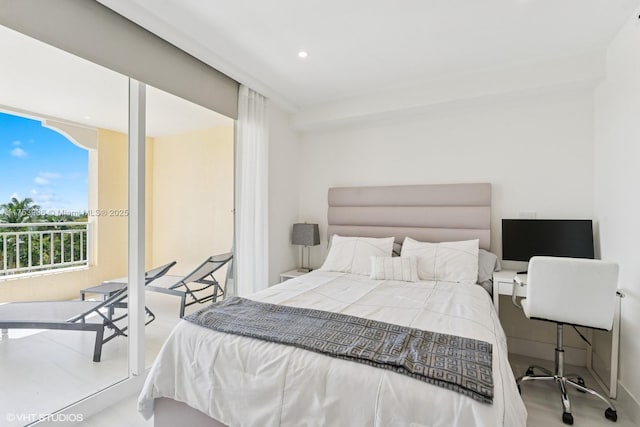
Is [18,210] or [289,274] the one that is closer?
[18,210]

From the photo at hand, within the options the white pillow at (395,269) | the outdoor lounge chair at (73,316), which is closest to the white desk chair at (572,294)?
the white pillow at (395,269)

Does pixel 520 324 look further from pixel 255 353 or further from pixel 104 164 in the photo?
pixel 104 164

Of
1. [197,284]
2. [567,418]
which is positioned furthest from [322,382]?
[197,284]

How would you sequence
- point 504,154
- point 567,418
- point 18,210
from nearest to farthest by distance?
point 18,210
point 567,418
point 504,154

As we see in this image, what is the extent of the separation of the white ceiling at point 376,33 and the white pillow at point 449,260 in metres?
1.66

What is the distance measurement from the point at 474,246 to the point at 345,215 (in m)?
1.46

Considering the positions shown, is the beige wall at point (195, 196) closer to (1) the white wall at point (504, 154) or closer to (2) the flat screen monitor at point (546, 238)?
(1) the white wall at point (504, 154)

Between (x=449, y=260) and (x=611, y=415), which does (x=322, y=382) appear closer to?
(x=449, y=260)

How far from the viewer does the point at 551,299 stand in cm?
207

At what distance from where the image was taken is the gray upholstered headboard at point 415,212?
10.1 ft

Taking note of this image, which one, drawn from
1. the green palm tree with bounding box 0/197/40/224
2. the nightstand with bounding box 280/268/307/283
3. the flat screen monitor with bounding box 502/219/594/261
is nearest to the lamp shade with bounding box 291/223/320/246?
the nightstand with bounding box 280/268/307/283

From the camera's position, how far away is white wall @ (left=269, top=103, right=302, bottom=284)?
3580mm

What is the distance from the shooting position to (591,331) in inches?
106

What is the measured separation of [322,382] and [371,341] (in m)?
0.30
